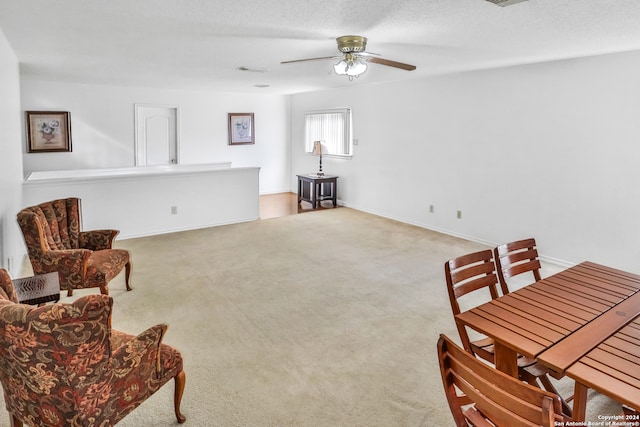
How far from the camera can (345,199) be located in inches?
314

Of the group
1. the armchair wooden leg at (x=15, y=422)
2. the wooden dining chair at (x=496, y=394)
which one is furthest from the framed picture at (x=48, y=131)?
the wooden dining chair at (x=496, y=394)

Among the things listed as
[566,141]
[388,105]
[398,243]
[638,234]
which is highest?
[388,105]

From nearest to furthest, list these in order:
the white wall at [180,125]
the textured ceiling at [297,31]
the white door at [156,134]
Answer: the textured ceiling at [297,31]
the white wall at [180,125]
the white door at [156,134]

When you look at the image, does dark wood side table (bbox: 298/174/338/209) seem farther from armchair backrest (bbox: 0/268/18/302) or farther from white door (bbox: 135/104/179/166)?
armchair backrest (bbox: 0/268/18/302)

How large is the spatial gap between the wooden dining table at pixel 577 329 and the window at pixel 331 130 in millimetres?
5899

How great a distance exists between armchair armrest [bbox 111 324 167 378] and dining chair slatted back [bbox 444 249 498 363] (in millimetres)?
1379

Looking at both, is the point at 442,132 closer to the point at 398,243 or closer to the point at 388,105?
the point at 388,105

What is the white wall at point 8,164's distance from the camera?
3465 mm

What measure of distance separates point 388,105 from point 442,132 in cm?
120

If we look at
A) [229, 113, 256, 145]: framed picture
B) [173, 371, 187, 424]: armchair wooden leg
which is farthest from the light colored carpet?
[229, 113, 256, 145]: framed picture

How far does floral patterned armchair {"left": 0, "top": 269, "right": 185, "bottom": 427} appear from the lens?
1.46 meters

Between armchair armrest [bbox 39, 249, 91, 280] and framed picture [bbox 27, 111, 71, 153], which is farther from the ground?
framed picture [bbox 27, 111, 71, 153]

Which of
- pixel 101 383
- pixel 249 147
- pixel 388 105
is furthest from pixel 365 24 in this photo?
pixel 249 147

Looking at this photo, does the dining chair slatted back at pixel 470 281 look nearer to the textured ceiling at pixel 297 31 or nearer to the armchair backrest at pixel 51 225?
the textured ceiling at pixel 297 31
